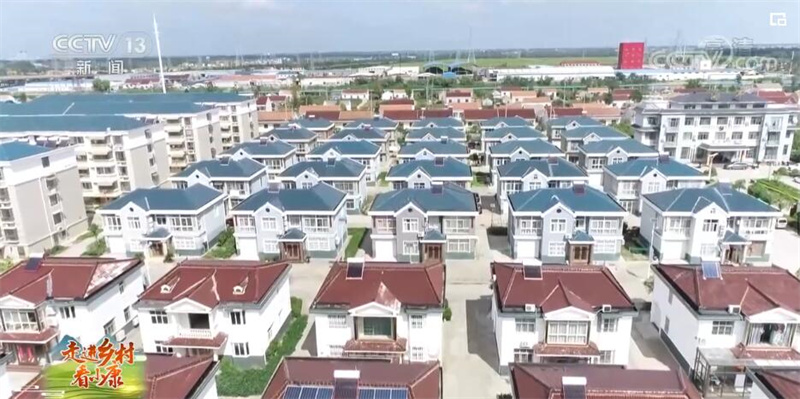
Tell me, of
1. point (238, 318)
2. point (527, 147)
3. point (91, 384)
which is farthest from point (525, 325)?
point (527, 147)

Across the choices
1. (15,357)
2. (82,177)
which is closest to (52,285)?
(15,357)

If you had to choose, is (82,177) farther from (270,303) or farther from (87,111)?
(270,303)

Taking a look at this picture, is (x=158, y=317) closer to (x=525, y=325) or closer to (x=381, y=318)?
(x=381, y=318)

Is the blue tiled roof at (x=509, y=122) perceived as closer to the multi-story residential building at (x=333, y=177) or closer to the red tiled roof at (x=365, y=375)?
the multi-story residential building at (x=333, y=177)

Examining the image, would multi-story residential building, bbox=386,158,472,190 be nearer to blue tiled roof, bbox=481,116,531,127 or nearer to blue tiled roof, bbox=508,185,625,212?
blue tiled roof, bbox=508,185,625,212

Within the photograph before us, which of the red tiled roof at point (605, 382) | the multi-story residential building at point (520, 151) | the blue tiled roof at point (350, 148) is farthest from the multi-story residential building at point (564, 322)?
the blue tiled roof at point (350, 148)

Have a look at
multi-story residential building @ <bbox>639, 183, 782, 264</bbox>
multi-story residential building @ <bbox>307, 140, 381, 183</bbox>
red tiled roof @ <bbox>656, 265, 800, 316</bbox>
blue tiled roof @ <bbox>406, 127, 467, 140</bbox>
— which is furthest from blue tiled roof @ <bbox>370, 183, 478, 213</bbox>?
blue tiled roof @ <bbox>406, 127, 467, 140</bbox>
